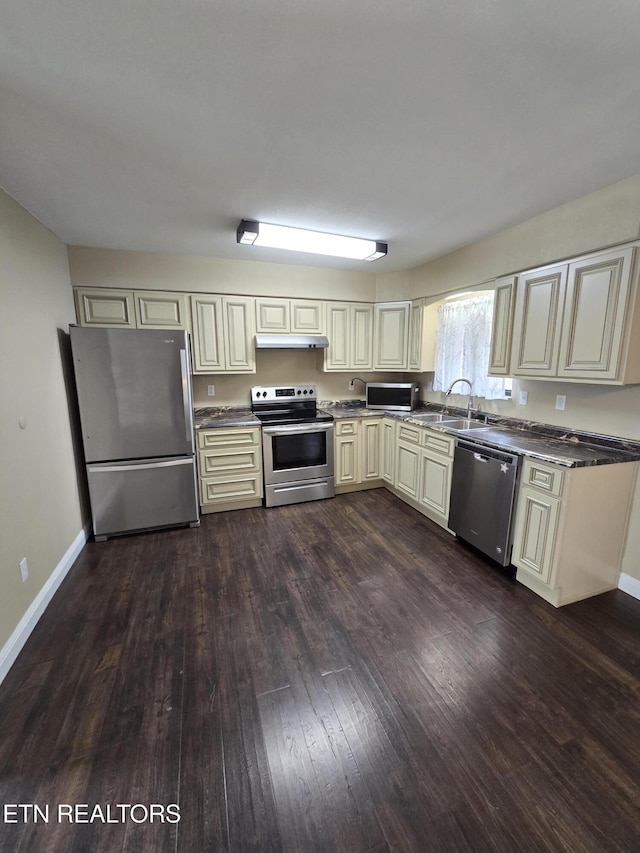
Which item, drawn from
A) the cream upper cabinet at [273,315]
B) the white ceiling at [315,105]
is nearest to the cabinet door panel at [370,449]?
the cream upper cabinet at [273,315]

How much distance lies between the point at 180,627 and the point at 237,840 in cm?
106

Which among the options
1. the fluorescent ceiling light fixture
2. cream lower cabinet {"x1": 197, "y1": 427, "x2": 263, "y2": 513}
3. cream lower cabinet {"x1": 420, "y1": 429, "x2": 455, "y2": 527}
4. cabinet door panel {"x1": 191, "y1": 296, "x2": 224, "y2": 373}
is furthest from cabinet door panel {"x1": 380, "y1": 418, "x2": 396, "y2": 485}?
cabinet door panel {"x1": 191, "y1": 296, "x2": 224, "y2": 373}

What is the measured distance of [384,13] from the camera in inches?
40.1

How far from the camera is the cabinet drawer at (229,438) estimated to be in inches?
131

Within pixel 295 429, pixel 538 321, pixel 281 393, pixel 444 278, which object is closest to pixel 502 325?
pixel 538 321

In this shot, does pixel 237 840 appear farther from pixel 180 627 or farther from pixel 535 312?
pixel 535 312

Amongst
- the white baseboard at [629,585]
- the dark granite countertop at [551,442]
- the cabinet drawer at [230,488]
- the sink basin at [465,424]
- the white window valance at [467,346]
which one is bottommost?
the white baseboard at [629,585]

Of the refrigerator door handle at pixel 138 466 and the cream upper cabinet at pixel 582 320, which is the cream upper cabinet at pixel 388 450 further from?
the refrigerator door handle at pixel 138 466

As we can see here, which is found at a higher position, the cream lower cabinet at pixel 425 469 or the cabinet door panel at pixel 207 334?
the cabinet door panel at pixel 207 334

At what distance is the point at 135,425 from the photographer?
2.92 meters

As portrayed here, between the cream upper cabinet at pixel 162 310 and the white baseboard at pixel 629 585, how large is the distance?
157 inches

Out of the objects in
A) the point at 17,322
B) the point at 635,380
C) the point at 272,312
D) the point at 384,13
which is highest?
the point at 384,13

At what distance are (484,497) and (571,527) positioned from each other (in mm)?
567

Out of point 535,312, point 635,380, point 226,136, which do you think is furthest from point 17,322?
point 635,380
